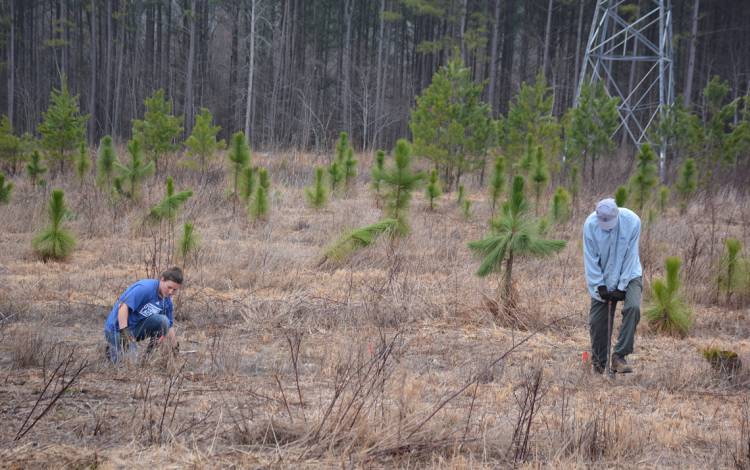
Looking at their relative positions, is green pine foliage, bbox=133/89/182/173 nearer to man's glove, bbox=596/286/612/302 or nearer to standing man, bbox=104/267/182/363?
standing man, bbox=104/267/182/363

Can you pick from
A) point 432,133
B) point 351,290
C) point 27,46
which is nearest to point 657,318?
point 351,290

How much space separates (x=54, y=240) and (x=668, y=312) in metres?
7.39

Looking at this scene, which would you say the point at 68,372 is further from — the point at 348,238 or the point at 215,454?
the point at 348,238

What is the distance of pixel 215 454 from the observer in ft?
13.0

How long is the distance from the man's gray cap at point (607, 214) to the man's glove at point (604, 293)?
48 cm

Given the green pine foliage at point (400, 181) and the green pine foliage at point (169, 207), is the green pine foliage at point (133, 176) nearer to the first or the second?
the green pine foliage at point (169, 207)

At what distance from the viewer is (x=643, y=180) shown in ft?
45.9

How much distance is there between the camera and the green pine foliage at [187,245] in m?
9.62

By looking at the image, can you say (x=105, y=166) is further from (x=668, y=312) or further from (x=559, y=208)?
(x=668, y=312)

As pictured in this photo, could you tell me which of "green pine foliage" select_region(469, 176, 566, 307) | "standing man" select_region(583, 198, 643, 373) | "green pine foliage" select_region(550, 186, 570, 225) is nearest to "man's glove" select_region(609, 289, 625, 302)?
"standing man" select_region(583, 198, 643, 373)

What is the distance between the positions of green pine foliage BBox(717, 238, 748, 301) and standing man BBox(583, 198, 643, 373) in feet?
10.8

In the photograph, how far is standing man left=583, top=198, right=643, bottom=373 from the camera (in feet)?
19.7

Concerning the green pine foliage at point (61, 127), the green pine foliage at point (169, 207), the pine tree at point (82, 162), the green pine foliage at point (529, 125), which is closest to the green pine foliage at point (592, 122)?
the green pine foliage at point (529, 125)

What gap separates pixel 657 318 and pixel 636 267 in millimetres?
1713
